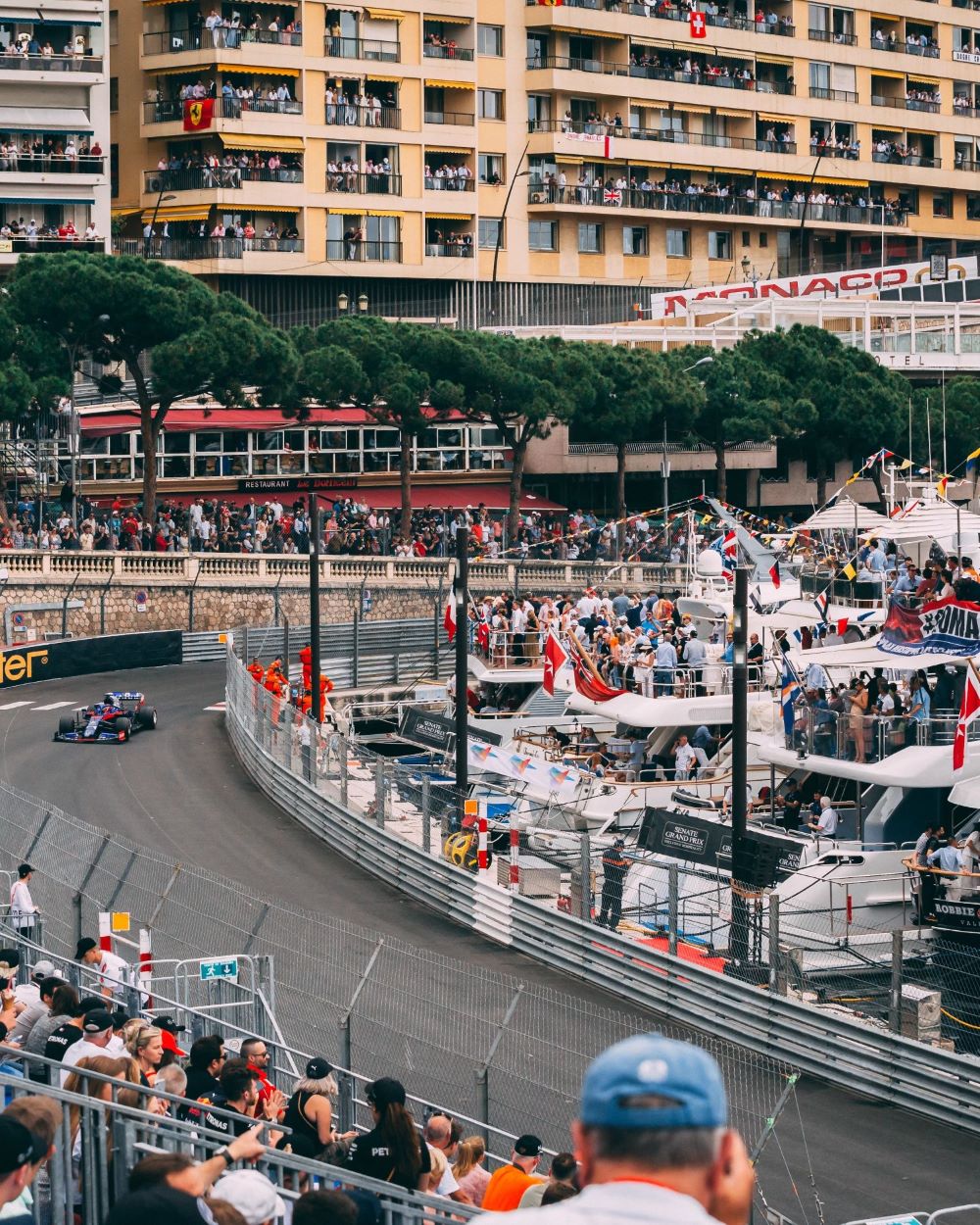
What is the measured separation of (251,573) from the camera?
60438 millimetres

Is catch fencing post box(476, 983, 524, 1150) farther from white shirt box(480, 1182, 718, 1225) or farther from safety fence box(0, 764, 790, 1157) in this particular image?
white shirt box(480, 1182, 718, 1225)

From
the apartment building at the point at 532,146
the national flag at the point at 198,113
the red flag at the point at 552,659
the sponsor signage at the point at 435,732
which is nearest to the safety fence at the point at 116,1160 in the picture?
the red flag at the point at 552,659

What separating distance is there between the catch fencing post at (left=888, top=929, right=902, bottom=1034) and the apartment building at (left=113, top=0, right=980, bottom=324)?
64.9 metres

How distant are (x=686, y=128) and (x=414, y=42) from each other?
1610cm

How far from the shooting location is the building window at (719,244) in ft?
321

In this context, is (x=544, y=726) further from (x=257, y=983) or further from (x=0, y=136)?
(x=0, y=136)

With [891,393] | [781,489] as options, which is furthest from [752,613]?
[781,489]

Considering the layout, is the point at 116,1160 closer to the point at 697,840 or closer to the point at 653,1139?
the point at 653,1139

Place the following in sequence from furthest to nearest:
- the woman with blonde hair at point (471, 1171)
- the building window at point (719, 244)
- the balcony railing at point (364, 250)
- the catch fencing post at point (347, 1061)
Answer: the building window at point (719, 244) → the balcony railing at point (364, 250) → the catch fencing post at point (347, 1061) → the woman with blonde hair at point (471, 1171)

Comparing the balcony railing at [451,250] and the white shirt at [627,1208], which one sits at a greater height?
the balcony railing at [451,250]

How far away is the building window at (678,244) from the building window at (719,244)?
1.31 metres

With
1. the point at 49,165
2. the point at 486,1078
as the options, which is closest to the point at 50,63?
the point at 49,165

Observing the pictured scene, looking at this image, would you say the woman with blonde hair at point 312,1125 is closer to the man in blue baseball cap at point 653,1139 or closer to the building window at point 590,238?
the man in blue baseball cap at point 653,1139

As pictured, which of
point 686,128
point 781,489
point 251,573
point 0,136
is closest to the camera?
point 251,573
